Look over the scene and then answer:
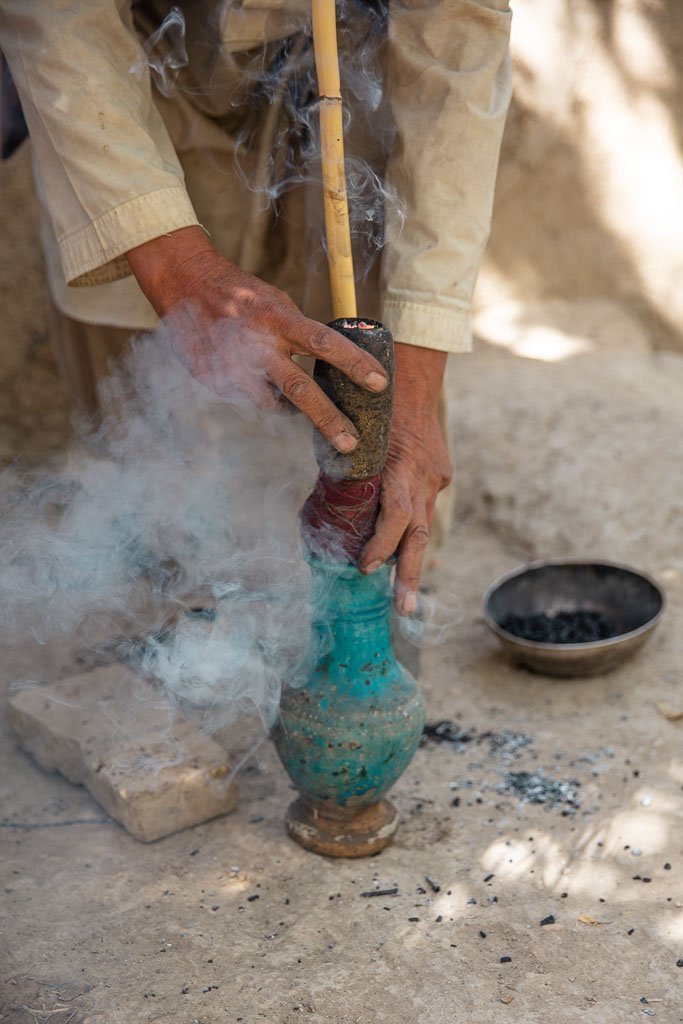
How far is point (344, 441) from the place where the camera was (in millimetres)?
Result: 2143

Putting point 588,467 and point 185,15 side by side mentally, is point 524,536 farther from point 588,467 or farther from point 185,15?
point 185,15

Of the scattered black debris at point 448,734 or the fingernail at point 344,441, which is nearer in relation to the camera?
the fingernail at point 344,441

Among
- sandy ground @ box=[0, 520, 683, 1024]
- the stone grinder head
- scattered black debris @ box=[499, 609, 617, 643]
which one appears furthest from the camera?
scattered black debris @ box=[499, 609, 617, 643]

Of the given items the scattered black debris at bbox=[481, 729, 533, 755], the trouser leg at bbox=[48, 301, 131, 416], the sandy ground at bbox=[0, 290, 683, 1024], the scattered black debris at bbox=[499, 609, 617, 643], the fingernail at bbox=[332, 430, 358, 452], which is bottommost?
the scattered black debris at bbox=[499, 609, 617, 643]

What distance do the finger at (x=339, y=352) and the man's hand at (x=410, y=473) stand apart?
0.31 meters

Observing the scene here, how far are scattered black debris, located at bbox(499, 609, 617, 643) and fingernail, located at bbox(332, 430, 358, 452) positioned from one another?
1.68 metres

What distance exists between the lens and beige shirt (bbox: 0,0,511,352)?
7.52ft

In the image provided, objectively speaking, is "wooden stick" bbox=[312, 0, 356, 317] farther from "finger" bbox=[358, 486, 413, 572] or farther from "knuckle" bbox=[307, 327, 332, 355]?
"finger" bbox=[358, 486, 413, 572]

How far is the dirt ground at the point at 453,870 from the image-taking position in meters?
2.11

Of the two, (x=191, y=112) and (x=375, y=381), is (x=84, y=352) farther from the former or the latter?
(x=375, y=381)

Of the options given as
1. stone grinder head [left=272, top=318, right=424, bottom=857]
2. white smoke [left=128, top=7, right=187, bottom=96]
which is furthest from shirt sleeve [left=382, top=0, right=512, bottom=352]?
white smoke [left=128, top=7, right=187, bottom=96]

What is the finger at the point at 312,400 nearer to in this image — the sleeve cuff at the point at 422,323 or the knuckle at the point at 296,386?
the knuckle at the point at 296,386

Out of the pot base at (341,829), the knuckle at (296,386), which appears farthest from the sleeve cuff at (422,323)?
the pot base at (341,829)

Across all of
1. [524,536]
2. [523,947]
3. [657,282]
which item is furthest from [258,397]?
[657,282]
